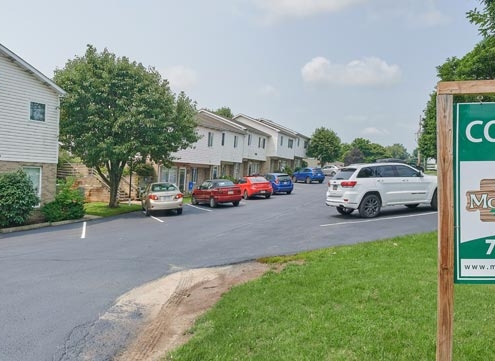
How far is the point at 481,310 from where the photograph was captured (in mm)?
5125

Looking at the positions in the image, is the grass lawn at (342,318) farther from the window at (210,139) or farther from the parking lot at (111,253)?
the window at (210,139)

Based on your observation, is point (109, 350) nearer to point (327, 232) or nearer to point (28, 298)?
point (28, 298)

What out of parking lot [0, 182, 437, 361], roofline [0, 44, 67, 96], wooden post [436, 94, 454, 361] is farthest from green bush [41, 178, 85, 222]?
wooden post [436, 94, 454, 361]

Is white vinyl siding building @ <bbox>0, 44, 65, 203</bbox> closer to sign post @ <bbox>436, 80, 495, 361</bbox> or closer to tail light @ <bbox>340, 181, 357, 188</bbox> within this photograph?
tail light @ <bbox>340, 181, 357, 188</bbox>

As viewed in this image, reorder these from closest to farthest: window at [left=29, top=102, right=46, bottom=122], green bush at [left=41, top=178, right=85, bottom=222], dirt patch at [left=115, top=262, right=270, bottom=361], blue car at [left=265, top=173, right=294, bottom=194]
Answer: dirt patch at [left=115, top=262, right=270, bottom=361], green bush at [left=41, top=178, right=85, bottom=222], window at [left=29, top=102, right=46, bottom=122], blue car at [left=265, top=173, right=294, bottom=194]

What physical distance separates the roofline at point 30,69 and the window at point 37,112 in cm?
105

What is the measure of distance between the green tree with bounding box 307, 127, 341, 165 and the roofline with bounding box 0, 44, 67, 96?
162 feet

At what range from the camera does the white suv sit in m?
14.8

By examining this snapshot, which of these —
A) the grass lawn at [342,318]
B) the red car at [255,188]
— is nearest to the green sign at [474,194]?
the grass lawn at [342,318]

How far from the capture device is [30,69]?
60.5ft

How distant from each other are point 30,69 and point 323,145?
2011 inches

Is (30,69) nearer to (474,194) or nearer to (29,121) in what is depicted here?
(29,121)

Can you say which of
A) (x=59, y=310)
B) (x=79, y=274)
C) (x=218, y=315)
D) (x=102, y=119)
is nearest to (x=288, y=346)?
(x=218, y=315)

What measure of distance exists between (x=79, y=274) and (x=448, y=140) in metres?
8.15
